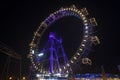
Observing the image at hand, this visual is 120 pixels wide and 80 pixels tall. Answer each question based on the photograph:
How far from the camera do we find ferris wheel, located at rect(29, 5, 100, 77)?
3378cm

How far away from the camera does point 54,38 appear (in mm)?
39688

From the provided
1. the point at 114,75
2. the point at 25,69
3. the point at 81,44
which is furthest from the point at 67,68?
the point at 25,69

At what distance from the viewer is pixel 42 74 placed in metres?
37.6

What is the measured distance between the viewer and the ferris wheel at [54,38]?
111ft

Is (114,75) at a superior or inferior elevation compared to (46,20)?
inferior

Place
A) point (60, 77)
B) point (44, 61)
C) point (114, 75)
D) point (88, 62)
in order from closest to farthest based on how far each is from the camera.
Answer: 1. point (88, 62)
2. point (60, 77)
3. point (44, 61)
4. point (114, 75)

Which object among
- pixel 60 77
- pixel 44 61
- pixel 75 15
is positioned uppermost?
pixel 75 15

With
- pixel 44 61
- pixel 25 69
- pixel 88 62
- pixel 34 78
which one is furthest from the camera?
pixel 25 69

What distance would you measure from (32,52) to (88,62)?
12.0 meters

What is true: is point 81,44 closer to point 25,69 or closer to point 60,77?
point 60,77

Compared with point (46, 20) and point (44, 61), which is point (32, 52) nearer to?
point (44, 61)

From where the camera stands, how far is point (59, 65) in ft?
120

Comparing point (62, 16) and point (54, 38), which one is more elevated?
point (62, 16)

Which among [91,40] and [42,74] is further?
[42,74]
